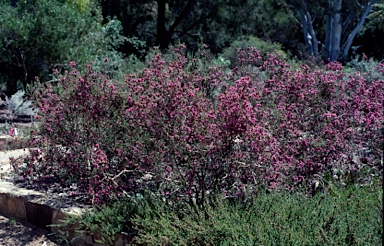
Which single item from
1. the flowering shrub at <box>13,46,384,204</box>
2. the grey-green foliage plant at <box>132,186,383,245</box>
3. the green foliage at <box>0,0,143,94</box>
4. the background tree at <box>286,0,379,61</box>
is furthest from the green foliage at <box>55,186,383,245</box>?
the background tree at <box>286,0,379,61</box>

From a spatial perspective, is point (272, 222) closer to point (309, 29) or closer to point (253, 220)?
point (253, 220)

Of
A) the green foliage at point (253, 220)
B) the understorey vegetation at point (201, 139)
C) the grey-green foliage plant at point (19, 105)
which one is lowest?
the grey-green foliage plant at point (19, 105)

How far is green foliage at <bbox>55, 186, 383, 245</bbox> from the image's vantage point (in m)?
3.33

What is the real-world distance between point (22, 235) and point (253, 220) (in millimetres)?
2340

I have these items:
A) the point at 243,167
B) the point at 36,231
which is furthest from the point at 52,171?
the point at 243,167

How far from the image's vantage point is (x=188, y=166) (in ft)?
14.1

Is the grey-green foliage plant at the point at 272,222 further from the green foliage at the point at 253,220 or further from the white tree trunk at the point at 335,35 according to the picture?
the white tree trunk at the point at 335,35

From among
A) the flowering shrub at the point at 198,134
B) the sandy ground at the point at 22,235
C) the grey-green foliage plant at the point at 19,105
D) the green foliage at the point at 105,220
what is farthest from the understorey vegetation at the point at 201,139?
the grey-green foliage plant at the point at 19,105

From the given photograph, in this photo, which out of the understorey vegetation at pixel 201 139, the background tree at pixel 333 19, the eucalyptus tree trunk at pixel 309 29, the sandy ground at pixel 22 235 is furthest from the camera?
the eucalyptus tree trunk at pixel 309 29

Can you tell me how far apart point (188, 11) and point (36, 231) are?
16.7m

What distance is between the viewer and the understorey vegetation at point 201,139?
4184mm

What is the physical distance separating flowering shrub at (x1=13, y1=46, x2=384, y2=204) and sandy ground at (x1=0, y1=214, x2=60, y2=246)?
1.76 ft

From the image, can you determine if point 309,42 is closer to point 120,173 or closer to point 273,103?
point 273,103

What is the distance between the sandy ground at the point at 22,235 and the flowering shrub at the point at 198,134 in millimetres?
536
